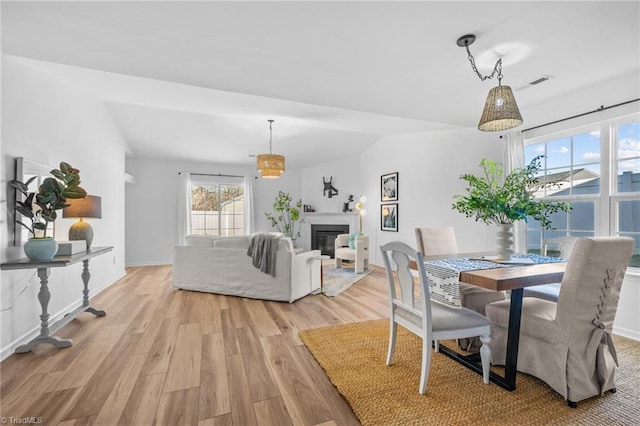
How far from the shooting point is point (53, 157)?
319 cm

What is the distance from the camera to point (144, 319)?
3.28m

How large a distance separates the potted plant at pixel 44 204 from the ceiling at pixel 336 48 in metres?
1.03

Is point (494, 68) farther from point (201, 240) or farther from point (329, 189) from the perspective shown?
point (329, 189)

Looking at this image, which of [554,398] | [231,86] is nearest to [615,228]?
[554,398]

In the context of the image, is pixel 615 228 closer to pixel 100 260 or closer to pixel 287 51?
pixel 287 51

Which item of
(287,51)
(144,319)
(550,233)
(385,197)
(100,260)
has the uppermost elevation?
(287,51)

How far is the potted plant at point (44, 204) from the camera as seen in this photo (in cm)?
240

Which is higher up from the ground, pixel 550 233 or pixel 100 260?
pixel 550 233

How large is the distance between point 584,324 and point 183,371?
8.61ft

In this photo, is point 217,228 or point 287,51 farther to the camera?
point 217,228

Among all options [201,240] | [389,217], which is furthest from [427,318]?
[389,217]

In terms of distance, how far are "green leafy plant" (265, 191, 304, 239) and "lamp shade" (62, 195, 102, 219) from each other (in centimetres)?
477

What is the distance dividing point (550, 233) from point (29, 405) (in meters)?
4.92

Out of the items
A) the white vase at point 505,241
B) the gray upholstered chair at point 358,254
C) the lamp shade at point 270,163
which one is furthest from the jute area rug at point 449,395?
the gray upholstered chair at point 358,254
